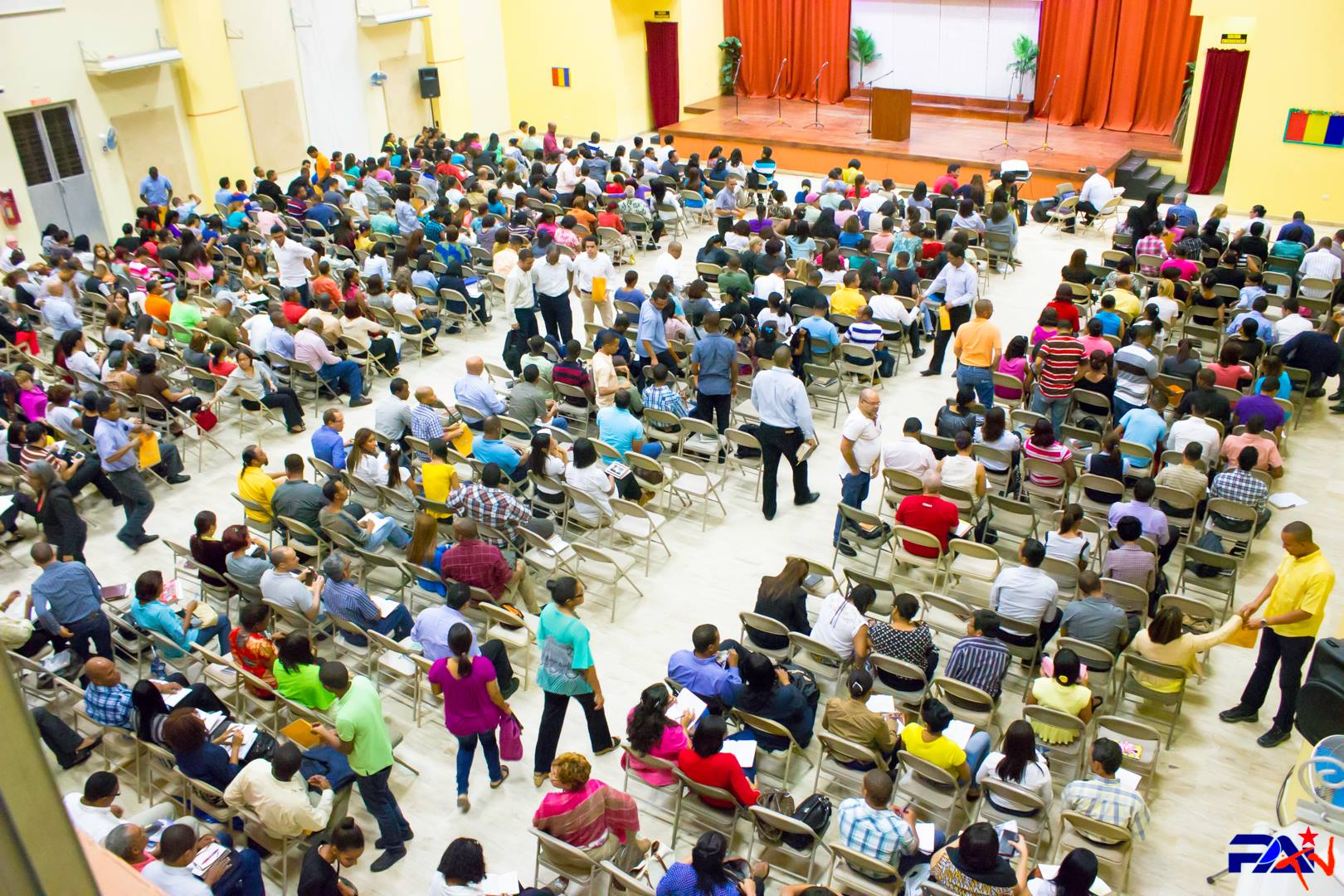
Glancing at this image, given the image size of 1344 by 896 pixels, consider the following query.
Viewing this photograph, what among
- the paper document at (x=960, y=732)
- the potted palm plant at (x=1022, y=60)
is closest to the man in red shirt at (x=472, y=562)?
the paper document at (x=960, y=732)

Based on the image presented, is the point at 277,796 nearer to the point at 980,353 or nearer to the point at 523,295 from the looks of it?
the point at 523,295

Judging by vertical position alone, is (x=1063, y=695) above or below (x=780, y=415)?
below

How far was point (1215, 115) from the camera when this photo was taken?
1956 centimetres

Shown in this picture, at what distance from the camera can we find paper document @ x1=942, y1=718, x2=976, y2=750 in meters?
6.83

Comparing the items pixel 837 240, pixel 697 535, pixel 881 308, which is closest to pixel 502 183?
pixel 837 240

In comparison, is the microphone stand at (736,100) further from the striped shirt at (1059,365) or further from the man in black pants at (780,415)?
the man in black pants at (780,415)

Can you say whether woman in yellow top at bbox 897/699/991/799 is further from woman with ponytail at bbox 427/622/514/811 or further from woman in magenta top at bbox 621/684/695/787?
woman with ponytail at bbox 427/622/514/811

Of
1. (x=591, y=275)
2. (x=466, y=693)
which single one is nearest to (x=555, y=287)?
(x=591, y=275)

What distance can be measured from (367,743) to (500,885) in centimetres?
134

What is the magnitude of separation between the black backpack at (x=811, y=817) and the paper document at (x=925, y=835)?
54 cm

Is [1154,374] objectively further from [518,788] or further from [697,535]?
[518,788]

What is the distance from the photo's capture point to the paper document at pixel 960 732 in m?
6.83

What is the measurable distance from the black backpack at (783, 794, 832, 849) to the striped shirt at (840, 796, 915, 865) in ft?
1.15

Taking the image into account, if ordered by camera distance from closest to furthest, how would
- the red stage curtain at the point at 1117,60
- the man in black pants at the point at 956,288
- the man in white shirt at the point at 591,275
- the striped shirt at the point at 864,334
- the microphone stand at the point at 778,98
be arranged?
1. the striped shirt at the point at 864,334
2. the man in black pants at the point at 956,288
3. the man in white shirt at the point at 591,275
4. the red stage curtain at the point at 1117,60
5. the microphone stand at the point at 778,98
